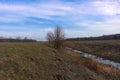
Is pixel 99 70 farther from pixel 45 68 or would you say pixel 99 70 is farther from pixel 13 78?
pixel 13 78

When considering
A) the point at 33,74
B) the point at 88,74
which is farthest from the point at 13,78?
the point at 88,74

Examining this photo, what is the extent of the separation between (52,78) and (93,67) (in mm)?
9590

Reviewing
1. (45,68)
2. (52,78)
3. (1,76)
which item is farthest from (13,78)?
(45,68)

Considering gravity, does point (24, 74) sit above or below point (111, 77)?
above

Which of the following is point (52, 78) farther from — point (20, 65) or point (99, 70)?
point (99, 70)

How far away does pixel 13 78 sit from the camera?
44.5ft

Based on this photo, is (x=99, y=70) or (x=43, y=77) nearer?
(x=43, y=77)

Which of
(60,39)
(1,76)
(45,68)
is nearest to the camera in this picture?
(1,76)

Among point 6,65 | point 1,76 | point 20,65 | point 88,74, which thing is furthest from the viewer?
point 88,74

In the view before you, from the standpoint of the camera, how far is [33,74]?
15.6m

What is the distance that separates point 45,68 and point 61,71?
1.26 m

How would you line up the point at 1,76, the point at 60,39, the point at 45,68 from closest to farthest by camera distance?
the point at 1,76, the point at 45,68, the point at 60,39

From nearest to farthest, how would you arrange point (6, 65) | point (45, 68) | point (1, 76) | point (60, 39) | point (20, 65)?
point (1, 76), point (6, 65), point (20, 65), point (45, 68), point (60, 39)

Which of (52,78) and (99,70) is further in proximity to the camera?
(99,70)
